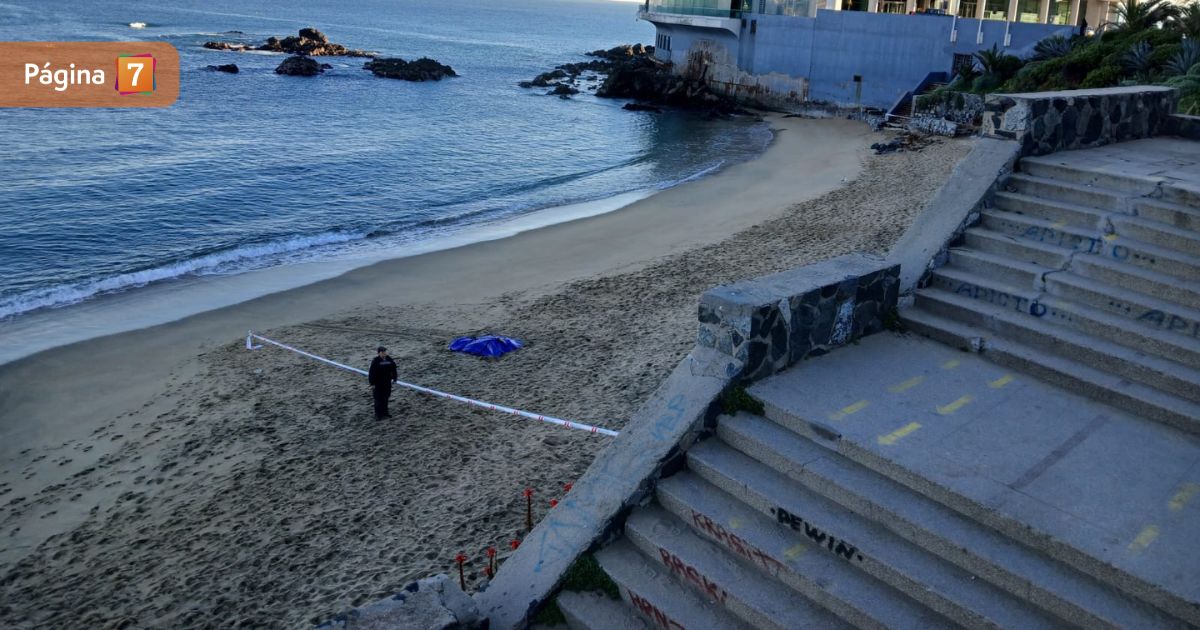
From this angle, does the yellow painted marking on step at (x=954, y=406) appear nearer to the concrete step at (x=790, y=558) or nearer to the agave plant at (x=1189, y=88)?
the concrete step at (x=790, y=558)

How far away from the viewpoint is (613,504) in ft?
21.5

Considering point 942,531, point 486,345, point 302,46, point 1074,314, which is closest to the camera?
point 942,531

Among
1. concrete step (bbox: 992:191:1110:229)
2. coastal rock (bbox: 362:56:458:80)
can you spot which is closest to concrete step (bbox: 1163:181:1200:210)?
concrete step (bbox: 992:191:1110:229)

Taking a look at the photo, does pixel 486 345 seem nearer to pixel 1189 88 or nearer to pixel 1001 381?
pixel 1001 381

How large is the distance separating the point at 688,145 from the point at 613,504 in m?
38.9

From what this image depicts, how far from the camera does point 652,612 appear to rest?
5945mm

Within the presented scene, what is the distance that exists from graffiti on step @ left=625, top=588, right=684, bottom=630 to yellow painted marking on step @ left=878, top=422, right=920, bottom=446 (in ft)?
6.80

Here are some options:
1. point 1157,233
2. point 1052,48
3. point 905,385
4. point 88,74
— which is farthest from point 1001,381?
point 88,74

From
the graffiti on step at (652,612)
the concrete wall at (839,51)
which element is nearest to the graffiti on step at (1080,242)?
the graffiti on step at (652,612)

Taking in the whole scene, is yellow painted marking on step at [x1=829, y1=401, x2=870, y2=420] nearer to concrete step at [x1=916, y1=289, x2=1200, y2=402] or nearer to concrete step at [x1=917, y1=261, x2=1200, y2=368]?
concrete step at [x1=916, y1=289, x2=1200, y2=402]

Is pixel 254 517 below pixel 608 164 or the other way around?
below

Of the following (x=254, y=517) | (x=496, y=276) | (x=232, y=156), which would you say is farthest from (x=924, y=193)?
(x=232, y=156)

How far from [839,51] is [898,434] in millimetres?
46810

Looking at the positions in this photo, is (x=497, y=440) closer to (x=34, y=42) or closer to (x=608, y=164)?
(x=608, y=164)
